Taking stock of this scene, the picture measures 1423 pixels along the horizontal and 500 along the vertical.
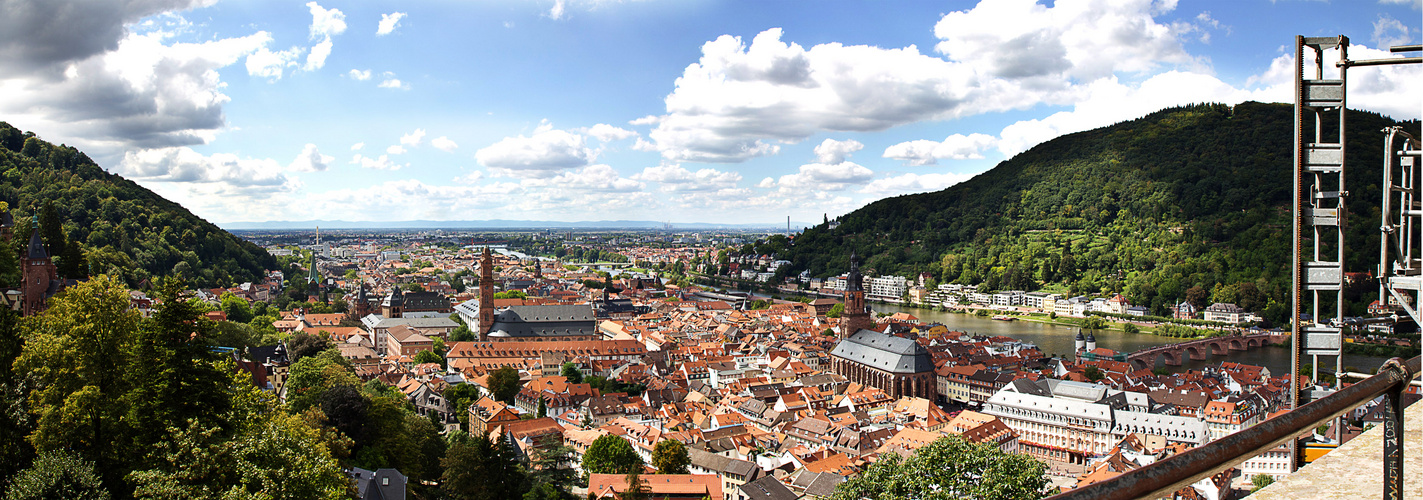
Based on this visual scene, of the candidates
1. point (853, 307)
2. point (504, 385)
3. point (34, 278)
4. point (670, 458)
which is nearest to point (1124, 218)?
point (853, 307)

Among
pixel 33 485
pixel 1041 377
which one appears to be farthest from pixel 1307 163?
pixel 1041 377

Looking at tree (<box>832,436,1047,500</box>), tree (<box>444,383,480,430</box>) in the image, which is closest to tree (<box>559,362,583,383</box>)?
tree (<box>444,383,480,430</box>)

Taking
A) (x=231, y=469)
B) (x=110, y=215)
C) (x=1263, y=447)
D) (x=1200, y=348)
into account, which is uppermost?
(x=110, y=215)

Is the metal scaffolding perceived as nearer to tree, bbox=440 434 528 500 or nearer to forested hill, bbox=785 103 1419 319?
tree, bbox=440 434 528 500

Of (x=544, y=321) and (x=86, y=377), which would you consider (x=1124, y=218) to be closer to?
(x=544, y=321)

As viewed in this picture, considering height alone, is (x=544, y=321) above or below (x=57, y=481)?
below

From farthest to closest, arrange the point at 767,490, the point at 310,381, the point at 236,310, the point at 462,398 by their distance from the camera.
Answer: the point at 236,310 < the point at 462,398 < the point at 310,381 < the point at 767,490

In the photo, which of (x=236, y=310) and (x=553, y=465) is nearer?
(x=553, y=465)

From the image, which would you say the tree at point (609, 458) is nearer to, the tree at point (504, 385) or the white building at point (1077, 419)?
the tree at point (504, 385)

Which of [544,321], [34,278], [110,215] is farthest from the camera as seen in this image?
[110,215]
